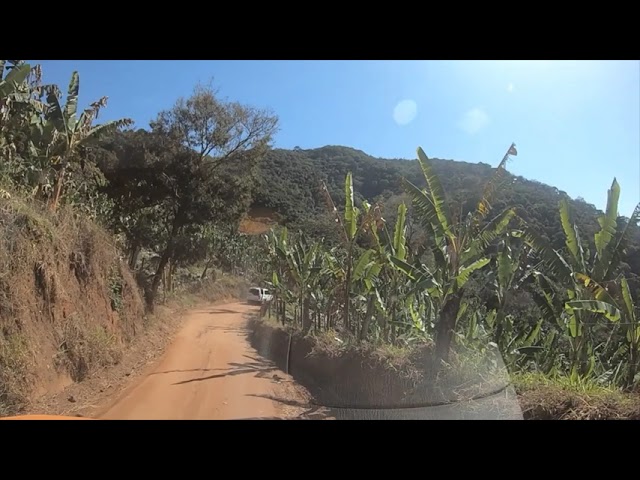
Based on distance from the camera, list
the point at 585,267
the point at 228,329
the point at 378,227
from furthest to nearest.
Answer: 1. the point at 228,329
2. the point at 378,227
3. the point at 585,267

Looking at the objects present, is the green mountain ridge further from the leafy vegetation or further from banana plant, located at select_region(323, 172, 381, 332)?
banana plant, located at select_region(323, 172, 381, 332)

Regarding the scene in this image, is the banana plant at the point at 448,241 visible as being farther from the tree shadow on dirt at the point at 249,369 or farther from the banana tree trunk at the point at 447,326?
the tree shadow on dirt at the point at 249,369

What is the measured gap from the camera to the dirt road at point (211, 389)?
27.7 feet

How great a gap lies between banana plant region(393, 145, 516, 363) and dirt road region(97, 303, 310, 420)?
2.83 m

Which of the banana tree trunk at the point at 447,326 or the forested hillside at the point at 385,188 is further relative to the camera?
the forested hillside at the point at 385,188

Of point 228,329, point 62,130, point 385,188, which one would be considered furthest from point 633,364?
point 228,329

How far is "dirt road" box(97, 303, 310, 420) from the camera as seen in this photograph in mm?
8438

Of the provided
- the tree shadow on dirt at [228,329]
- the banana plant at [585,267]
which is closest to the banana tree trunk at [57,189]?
the tree shadow on dirt at [228,329]

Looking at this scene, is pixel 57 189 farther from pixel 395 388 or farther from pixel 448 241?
pixel 448 241

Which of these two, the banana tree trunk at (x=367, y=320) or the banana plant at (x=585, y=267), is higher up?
Answer: the banana plant at (x=585, y=267)

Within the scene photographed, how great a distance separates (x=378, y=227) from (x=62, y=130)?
822cm

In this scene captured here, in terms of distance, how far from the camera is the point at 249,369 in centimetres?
1305

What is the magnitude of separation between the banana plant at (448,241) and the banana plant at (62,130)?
8.93 meters
